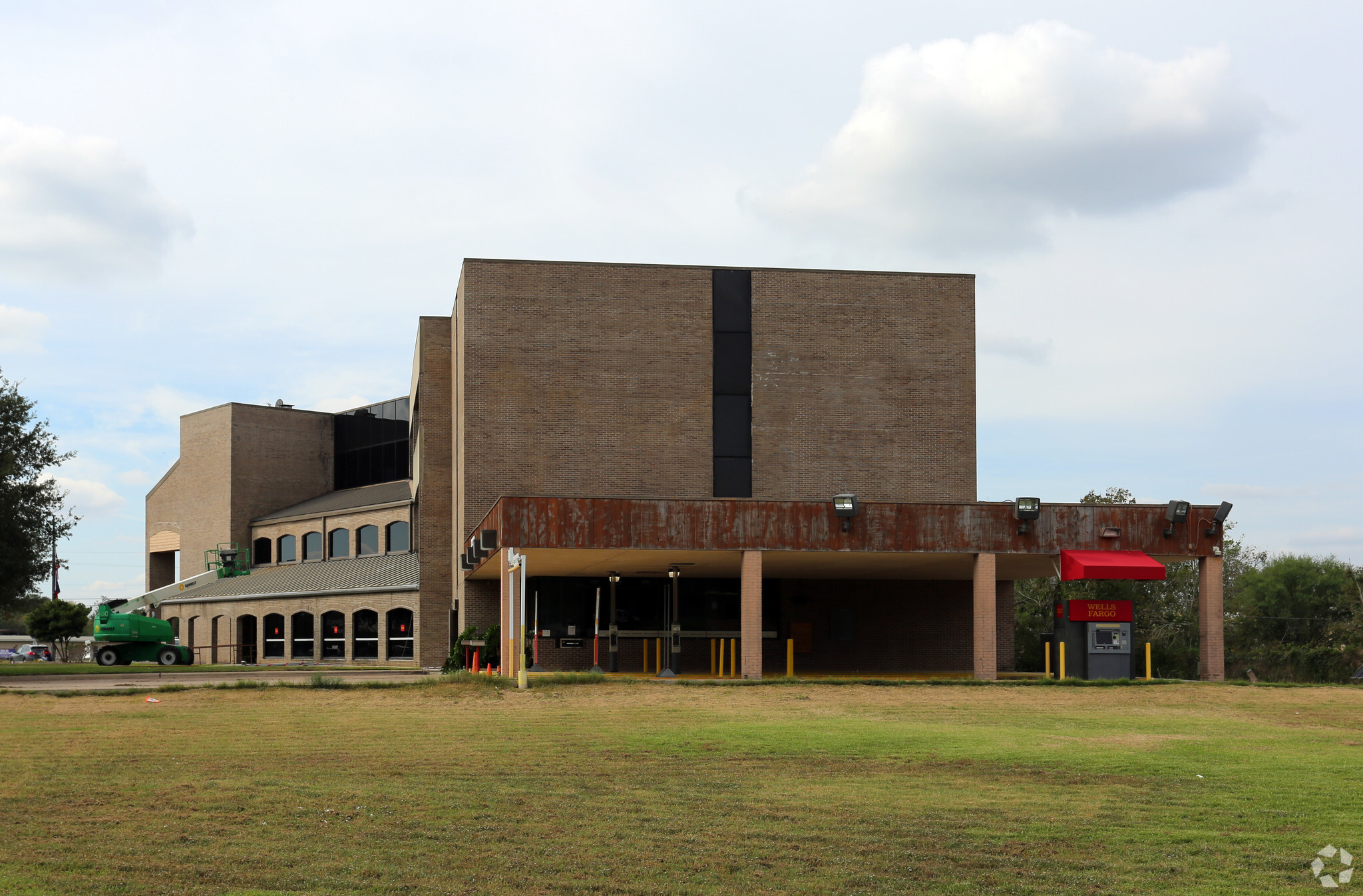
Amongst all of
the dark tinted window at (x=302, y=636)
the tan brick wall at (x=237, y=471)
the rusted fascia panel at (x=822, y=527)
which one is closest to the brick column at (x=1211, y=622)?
the rusted fascia panel at (x=822, y=527)

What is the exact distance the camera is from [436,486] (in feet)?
156

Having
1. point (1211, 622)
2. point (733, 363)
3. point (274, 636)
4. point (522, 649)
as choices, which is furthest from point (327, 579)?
point (1211, 622)

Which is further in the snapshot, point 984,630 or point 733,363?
point 733,363

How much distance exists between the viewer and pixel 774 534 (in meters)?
30.0

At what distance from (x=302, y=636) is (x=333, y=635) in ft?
7.20

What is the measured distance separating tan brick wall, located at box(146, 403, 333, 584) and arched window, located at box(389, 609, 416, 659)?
73.5 feet

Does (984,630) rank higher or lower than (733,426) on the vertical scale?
lower

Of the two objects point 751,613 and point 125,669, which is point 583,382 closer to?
point 751,613

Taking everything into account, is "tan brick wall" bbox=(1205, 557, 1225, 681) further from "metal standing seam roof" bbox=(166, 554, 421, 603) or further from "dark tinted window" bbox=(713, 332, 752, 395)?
"metal standing seam roof" bbox=(166, 554, 421, 603)

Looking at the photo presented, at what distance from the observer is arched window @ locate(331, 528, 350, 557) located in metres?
63.1

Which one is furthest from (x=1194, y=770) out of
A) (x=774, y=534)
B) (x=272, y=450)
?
(x=272, y=450)

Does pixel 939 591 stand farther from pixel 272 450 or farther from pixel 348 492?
pixel 272 450

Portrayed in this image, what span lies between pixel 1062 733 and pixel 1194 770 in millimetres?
4646

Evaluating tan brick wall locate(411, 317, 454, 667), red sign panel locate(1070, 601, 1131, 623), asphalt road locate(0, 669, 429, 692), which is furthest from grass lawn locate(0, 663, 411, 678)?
red sign panel locate(1070, 601, 1131, 623)
